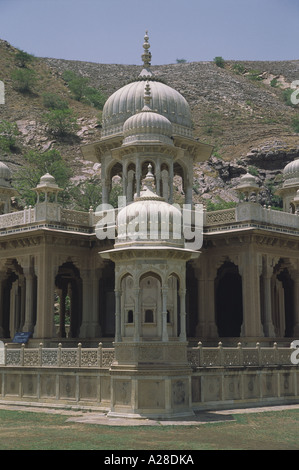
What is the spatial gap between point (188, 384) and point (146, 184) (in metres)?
5.85

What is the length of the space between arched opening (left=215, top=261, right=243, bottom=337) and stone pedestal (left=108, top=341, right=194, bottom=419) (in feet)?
29.1

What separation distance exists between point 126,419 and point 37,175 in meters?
48.4

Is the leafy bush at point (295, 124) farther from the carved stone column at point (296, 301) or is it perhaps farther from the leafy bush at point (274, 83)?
the carved stone column at point (296, 301)

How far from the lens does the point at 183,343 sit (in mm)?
19500

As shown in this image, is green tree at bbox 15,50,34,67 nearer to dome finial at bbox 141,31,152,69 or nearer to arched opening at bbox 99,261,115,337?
dome finial at bbox 141,31,152,69

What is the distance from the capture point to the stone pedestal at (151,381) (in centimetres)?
1875

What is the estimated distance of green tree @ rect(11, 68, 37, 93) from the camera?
95250mm

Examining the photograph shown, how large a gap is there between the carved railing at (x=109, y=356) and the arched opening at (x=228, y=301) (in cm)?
415

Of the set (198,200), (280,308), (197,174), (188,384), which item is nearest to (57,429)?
(188,384)

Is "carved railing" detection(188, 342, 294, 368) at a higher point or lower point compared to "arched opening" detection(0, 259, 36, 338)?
lower

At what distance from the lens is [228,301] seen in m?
28.8

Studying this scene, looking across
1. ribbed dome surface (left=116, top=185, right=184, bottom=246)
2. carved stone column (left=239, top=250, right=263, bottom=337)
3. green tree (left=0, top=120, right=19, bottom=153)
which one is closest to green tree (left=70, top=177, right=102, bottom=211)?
green tree (left=0, top=120, right=19, bottom=153)

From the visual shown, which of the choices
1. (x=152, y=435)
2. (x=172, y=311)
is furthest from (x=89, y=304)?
(x=152, y=435)
